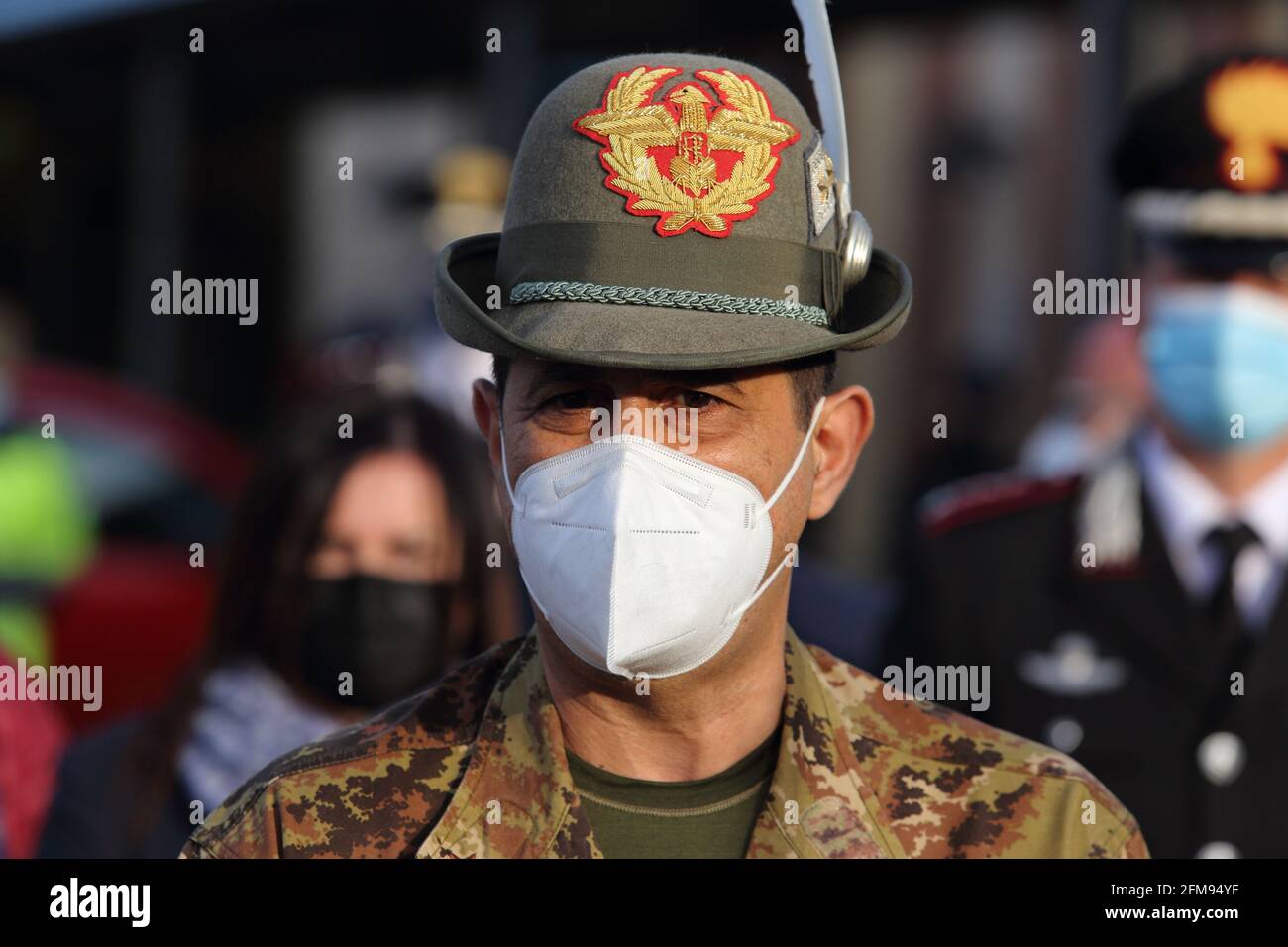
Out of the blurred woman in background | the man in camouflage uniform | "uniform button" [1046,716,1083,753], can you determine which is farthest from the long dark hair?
the man in camouflage uniform

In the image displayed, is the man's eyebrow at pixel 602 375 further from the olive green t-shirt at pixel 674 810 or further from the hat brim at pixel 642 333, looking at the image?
the olive green t-shirt at pixel 674 810

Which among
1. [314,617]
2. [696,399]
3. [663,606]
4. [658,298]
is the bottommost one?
[314,617]

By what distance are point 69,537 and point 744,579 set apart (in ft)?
19.3

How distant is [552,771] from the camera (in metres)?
2.57

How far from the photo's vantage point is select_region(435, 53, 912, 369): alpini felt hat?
8.53 feet

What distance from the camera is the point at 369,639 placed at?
4.32 meters

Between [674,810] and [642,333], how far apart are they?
62 centimetres

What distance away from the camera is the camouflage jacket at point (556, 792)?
254 cm

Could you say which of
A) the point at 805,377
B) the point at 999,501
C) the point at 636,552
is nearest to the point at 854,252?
the point at 805,377

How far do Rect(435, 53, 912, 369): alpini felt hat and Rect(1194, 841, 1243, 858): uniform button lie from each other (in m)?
1.77

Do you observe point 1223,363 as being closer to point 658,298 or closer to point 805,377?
point 805,377

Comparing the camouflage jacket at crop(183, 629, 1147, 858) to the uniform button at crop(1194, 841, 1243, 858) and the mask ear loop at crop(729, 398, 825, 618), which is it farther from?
the uniform button at crop(1194, 841, 1243, 858)

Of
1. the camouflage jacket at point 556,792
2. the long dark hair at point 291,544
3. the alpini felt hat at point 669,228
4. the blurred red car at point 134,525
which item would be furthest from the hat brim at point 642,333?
the blurred red car at point 134,525

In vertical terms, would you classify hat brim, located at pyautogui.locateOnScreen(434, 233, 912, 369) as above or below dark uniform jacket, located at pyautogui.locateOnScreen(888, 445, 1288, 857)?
above
